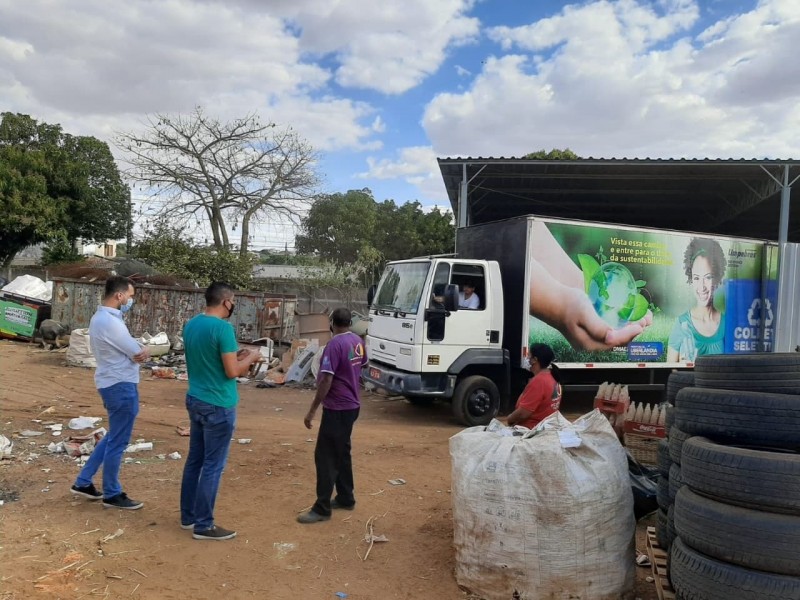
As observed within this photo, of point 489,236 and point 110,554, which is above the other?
point 489,236

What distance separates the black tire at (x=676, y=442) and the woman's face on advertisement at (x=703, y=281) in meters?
7.27

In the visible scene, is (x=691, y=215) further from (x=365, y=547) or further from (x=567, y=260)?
(x=365, y=547)

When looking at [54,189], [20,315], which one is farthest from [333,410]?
[54,189]

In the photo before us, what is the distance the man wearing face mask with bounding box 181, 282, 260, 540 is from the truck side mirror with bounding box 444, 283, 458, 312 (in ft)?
13.4

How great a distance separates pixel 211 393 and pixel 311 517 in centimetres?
129

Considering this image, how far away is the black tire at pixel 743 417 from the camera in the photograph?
9.63 feet

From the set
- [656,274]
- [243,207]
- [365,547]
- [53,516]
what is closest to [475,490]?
[365,547]

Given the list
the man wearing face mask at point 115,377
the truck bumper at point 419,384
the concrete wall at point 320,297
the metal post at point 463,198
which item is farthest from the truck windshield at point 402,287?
the concrete wall at point 320,297

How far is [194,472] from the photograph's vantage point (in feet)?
14.6

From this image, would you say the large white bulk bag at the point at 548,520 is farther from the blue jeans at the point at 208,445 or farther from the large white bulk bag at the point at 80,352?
the large white bulk bag at the point at 80,352

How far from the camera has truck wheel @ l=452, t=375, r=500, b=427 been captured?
28.1 feet

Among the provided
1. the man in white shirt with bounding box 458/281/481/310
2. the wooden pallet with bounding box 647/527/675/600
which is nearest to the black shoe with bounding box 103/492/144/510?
the wooden pallet with bounding box 647/527/675/600

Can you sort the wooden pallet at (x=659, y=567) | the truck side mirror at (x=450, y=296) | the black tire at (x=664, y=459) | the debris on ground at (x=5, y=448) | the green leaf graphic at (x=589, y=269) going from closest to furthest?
the wooden pallet at (x=659, y=567) → the black tire at (x=664, y=459) → the debris on ground at (x=5, y=448) → the truck side mirror at (x=450, y=296) → the green leaf graphic at (x=589, y=269)

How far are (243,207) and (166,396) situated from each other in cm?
1602
